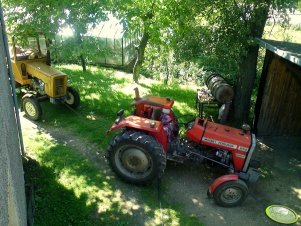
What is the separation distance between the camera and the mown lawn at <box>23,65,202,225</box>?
507 cm

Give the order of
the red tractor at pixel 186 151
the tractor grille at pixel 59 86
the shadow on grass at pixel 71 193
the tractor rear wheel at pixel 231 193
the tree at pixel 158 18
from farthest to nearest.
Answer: the tree at pixel 158 18 → the tractor grille at pixel 59 86 → the red tractor at pixel 186 151 → the tractor rear wheel at pixel 231 193 → the shadow on grass at pixel 71 193

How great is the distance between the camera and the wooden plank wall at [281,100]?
25.4ft

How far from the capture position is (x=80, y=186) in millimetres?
5719

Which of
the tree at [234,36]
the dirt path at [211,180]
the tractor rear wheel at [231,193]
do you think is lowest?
the dirt path at [211,180]

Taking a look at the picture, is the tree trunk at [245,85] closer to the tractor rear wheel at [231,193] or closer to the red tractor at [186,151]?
the red tractor at [186,151]

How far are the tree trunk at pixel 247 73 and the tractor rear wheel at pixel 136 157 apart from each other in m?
3.80

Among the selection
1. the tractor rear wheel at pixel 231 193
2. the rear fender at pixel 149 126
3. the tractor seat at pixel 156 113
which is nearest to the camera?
the tractor rear wheel at pixel 231 193

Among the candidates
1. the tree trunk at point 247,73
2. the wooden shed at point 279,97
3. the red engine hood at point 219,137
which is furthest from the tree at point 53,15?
the wooden shed at point 279,97

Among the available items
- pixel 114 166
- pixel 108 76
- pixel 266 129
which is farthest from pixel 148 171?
pixel 108 76

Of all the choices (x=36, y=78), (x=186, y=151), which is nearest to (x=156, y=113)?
(x=186, y=151)

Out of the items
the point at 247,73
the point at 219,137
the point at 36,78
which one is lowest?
the point at 219,137

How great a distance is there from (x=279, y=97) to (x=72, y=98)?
5.20 meters

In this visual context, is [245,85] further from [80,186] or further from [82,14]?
[80,186]

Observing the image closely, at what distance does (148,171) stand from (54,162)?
1889mm
